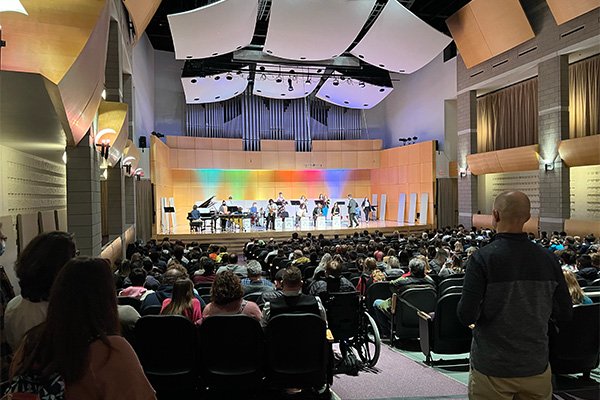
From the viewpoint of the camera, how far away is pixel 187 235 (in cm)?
1548

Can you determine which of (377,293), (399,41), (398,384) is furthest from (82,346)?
(399,41)

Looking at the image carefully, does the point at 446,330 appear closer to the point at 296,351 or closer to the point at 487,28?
the point at 296,351

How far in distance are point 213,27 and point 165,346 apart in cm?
1128

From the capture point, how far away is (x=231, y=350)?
291 cm

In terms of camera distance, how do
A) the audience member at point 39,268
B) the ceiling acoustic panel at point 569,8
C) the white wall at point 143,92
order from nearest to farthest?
the audience member at point 39,268 → the ceiling acoustic panel at point 569,8 → the white wall at point 143,92

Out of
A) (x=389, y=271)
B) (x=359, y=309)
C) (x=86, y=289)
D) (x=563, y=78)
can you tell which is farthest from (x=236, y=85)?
(x=86, y=289)

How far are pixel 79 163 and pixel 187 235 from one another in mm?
9367

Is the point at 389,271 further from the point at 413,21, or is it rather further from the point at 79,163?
the point at 413,21

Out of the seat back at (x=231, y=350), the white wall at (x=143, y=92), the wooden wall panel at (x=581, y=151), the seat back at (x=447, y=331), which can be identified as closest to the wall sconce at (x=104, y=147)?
the seat back at (x=231, y=350)

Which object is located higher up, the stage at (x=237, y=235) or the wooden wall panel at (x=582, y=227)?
the wooden wall panel at (x=582, y=227)

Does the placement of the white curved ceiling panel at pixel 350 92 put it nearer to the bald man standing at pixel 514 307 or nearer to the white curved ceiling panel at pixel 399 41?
the white curved ceiling panel at pixel 399 41

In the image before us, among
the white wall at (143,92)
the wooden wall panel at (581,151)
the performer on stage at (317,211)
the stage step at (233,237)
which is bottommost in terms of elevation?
the stage step at (233,237)

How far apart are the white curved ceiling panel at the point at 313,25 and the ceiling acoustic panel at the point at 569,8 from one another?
17.0 ft

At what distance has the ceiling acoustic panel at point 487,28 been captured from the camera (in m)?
13.9
